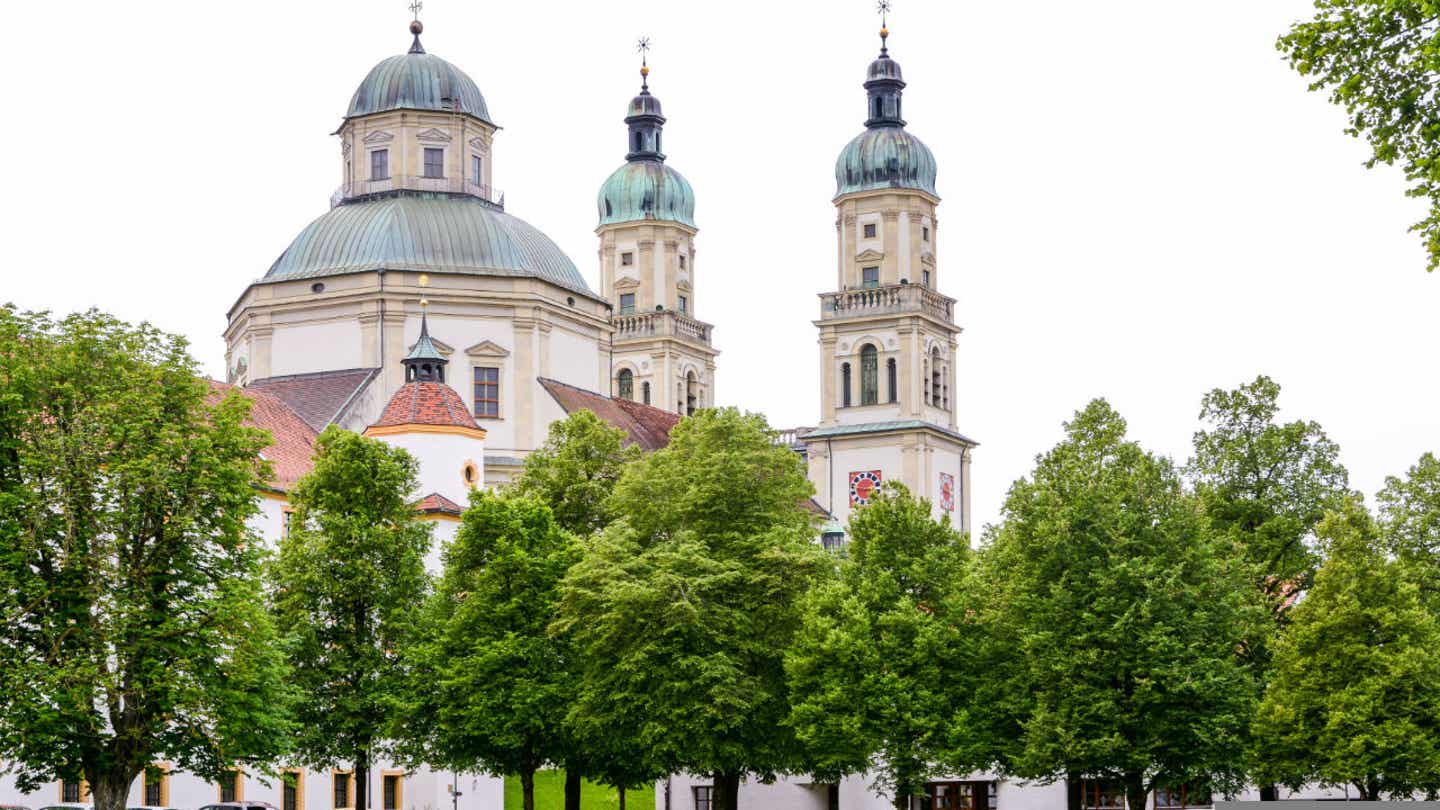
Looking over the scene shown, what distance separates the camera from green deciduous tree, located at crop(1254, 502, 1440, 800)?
58.7 meters

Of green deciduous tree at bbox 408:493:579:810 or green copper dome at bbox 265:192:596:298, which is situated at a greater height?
green copper dome at bbox 265:192:596:298

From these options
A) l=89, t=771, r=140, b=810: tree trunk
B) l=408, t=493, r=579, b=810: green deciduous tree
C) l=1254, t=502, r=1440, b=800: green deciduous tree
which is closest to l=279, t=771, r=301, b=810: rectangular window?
l=408, t=493, r=579, b=810: green deciduous tree

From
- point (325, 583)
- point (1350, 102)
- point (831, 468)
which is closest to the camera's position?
point (1350, 102)

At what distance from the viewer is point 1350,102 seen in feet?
105

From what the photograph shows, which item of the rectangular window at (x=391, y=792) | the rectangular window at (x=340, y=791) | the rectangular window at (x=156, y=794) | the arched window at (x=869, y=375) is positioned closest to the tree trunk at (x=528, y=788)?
the rectangular window at (x=156, y=794)

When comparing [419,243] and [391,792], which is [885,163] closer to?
[419,243]

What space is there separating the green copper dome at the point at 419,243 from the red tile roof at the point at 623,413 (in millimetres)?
4200

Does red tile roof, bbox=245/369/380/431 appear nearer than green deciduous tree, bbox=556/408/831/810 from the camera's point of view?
No

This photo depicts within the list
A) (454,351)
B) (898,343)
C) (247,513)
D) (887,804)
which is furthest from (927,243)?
(247,513)

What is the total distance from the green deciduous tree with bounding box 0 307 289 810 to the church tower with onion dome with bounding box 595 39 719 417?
81.0 metres

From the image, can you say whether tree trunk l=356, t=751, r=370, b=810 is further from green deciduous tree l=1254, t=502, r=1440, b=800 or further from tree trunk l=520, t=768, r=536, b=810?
green deciduous tree l=1254, t=502, r=1440, b=800

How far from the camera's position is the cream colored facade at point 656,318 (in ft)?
432

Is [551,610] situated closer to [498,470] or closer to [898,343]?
[498,470]

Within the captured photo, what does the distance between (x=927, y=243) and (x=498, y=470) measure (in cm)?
4062
